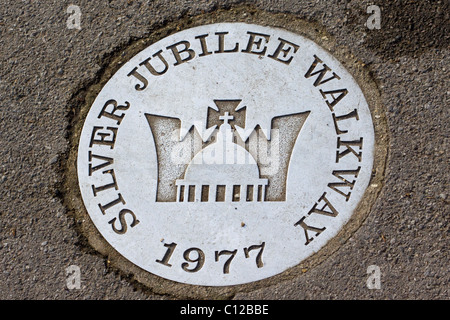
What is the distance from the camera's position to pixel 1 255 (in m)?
2.44

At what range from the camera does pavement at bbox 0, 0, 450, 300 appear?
2352 millimetres

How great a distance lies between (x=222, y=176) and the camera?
2.44m

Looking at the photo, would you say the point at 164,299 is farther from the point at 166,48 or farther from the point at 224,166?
the point at 166,48

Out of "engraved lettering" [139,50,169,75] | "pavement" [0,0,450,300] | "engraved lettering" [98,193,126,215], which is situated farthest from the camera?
"engraved lettering" [139,50,169,75]

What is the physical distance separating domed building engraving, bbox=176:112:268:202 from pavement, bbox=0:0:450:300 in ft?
1.57

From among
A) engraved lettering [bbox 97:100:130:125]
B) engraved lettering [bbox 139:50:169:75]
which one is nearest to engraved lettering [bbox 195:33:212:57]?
engraved lettering [bbox 139:50:169:75]

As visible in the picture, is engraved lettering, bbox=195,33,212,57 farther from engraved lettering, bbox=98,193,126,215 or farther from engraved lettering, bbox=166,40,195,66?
engraved lettering, bbox=98,193,126,215

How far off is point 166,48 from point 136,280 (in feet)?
4.01

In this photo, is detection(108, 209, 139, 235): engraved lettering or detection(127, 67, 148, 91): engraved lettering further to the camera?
detection(127, 67, 148, 91): engraved lettering

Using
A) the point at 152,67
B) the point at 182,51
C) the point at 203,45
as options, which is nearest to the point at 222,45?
the point at 203,45

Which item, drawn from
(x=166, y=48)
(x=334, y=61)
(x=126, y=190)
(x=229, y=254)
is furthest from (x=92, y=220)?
(x=334, y=61)

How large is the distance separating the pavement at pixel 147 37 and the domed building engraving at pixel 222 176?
1.57ft

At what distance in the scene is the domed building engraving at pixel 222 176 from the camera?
2.43 m

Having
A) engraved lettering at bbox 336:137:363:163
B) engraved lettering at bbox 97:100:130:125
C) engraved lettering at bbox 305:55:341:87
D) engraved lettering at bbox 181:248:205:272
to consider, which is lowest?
A: engraved lettering at bbox 181:248:205:272
